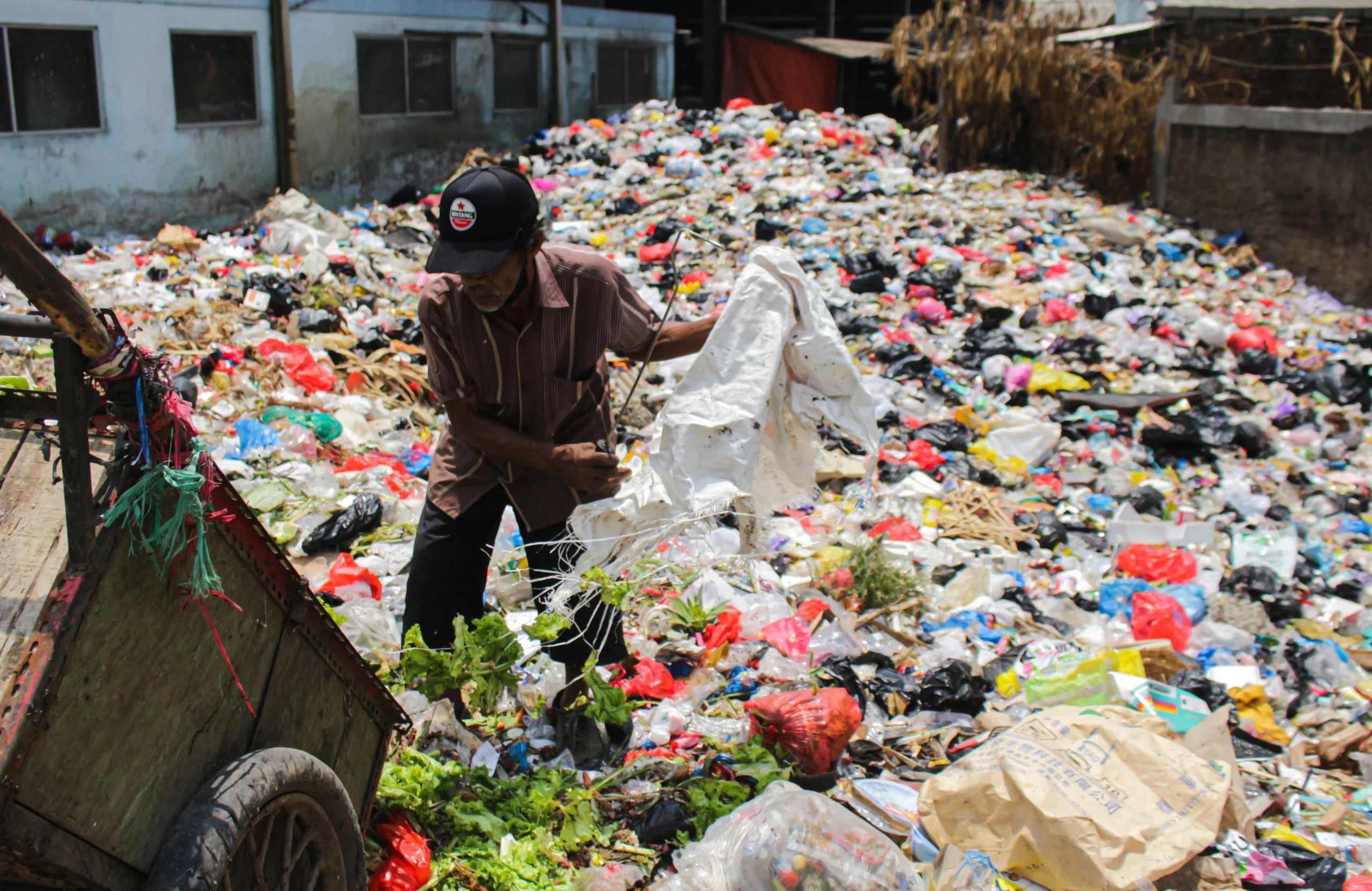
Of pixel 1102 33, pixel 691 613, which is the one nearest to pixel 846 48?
pixel 1102 33

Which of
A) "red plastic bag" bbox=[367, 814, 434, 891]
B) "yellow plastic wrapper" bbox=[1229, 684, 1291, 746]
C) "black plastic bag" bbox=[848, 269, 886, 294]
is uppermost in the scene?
"black plastic bag" bbox=[848, 269, 886, 294]

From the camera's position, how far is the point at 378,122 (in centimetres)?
1173

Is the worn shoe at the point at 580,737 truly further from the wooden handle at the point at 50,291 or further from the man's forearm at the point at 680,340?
the wooden handle at the point at 50,291

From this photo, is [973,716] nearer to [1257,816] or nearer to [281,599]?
[1257,816]

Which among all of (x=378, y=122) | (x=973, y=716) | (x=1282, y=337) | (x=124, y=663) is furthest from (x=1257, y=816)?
(x=378, y=122)

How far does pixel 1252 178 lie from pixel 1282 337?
2.82 metres

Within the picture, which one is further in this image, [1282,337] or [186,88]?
[186,88]

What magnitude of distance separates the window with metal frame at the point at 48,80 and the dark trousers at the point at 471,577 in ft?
25.3

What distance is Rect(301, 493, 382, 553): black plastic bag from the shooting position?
4180 millimetres

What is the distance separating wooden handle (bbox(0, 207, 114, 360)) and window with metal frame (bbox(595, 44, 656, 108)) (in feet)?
48.9

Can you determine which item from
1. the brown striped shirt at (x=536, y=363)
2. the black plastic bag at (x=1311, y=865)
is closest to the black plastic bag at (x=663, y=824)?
the brown striped shirt at (x=536, y=363)

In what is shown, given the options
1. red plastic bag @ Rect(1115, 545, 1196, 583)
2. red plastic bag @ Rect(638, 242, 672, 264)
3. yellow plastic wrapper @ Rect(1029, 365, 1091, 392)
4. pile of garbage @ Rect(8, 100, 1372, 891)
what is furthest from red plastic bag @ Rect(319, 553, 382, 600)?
red plastic bag @ Rect(638, 242, 672, 264)

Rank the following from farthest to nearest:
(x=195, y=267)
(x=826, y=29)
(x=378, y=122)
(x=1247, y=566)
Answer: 1. (x=826, y=29)
2. (x=378, y=122)
3. (x=195, y=267)
4. (x=1247, y=566)

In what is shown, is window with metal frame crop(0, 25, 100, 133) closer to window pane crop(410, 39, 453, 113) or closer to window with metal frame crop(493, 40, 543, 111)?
window pane crop(410, 39, 453, 113)
